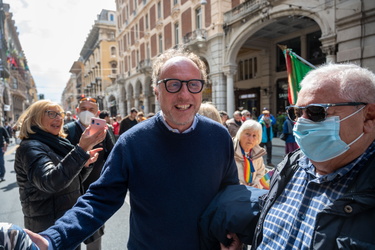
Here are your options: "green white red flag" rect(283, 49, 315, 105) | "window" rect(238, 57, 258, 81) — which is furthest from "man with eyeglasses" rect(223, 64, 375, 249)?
"window" rect(238, 57, 258, 81)

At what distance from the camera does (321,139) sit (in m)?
→ 1.19

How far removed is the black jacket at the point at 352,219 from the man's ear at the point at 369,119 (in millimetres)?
146

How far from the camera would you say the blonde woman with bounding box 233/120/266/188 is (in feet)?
9.47

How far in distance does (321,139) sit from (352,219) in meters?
0.41

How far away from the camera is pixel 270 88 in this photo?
16672mm

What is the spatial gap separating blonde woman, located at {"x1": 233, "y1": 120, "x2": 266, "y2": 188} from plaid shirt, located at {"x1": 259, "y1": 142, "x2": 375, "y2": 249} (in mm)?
1657

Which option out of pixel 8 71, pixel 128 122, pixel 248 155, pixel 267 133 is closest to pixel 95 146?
pixel 248 155

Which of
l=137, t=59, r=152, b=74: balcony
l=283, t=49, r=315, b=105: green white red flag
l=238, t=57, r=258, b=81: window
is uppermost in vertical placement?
l=137, t=59, r=152, b=74: balcony

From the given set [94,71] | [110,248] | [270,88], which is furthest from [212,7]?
[94,71]

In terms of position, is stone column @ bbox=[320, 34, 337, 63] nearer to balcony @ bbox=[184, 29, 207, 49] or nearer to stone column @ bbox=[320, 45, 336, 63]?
stone column @ bbox=[320, 45, 336, 63]

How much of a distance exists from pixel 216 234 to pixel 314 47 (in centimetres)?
1621

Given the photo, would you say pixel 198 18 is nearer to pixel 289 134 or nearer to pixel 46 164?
pixel 289 134

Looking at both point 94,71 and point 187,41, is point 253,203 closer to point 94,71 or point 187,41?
point 187,41

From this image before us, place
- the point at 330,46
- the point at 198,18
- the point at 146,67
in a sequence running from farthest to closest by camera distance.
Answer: the point at 146,67
the point at 198,18
the point at 330,46
